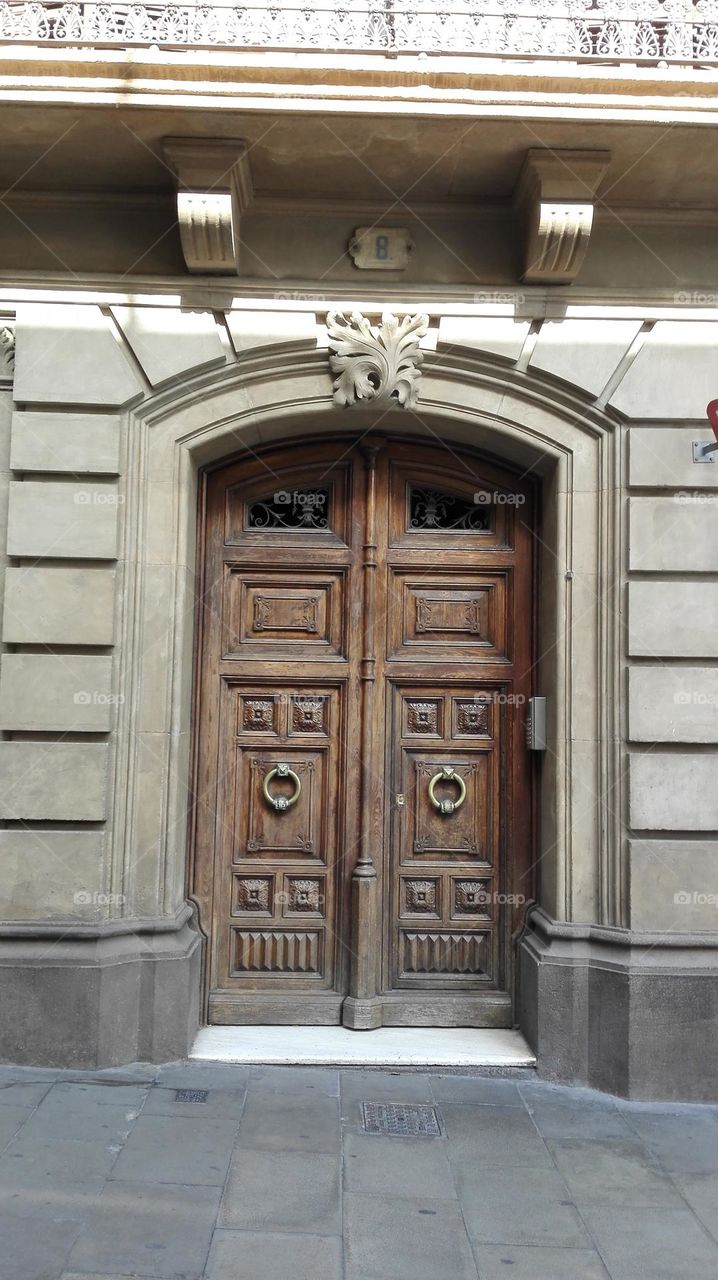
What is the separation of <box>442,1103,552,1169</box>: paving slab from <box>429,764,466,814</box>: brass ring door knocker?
1704 mm

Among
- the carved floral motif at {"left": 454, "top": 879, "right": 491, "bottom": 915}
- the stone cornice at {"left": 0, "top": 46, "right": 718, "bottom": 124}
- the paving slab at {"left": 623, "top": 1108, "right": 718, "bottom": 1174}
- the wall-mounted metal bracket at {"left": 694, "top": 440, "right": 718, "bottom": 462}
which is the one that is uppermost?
the stone cornice at {"left": 0, "top": 46, "right": 718, "bottom": 124}

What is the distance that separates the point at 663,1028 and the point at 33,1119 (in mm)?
3293

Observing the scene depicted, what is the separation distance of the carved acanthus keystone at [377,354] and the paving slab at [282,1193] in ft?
13.1

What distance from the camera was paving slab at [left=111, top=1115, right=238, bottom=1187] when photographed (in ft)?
14.0

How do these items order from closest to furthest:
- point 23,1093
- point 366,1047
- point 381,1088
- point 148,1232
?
point 148,1232, point 23,1093, point 381,1088, point 366,1047

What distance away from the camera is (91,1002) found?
541 centimetres

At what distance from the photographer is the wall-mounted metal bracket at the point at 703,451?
18.6 feet

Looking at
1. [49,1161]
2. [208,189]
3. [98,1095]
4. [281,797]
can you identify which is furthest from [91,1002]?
[208,189]

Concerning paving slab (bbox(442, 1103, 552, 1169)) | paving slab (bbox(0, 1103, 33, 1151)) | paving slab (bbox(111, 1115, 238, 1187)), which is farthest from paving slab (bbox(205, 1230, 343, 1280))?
paving slab (bbox(0, 1103, 33, 1151))

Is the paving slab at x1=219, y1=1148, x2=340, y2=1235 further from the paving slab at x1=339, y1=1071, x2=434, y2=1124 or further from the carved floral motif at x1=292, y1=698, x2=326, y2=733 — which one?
the carved floral motif at x1=292, y1=698, x2=326, y2=733

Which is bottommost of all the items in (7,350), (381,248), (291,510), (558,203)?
(291,510)

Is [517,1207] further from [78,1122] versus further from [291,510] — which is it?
[291,510]

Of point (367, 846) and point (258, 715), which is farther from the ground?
point (258, 715)

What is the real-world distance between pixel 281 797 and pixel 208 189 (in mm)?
3534
